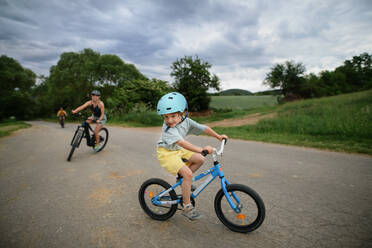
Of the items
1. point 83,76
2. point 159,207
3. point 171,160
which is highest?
point 83,76

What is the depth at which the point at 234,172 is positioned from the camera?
422cm

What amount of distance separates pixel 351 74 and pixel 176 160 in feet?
238

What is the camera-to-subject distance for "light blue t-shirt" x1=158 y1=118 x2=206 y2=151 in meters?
2.32

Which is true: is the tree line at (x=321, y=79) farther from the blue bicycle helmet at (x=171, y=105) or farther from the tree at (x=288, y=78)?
the blue bicycle helmet at (x=171, y=105)

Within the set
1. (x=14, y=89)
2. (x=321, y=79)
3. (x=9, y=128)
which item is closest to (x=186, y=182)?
(x=9, y=128)

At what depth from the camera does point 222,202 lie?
8.27 feet

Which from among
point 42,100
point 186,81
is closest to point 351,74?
point 186,81

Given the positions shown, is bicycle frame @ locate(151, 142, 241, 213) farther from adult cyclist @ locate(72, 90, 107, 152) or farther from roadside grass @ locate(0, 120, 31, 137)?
roadside grass @ locate(0, 120, 31, 137)

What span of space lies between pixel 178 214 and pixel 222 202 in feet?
2.46

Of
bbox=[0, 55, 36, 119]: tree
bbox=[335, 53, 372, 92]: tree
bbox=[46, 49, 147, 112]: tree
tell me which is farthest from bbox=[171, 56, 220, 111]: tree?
bbox=[335, 53, 372, 92]: tree

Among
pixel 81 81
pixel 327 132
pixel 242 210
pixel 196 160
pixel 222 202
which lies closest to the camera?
pixel 242 210

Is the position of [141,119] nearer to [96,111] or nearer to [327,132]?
[96,111]

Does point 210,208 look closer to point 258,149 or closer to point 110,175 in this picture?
point 110,175

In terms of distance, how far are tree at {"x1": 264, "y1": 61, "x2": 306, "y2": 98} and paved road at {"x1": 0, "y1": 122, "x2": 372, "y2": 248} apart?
38.3 metres
